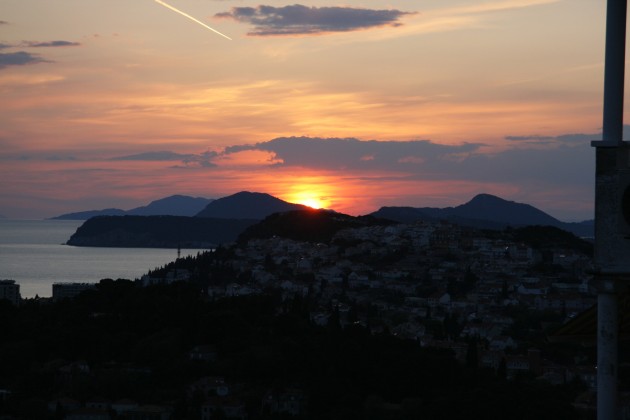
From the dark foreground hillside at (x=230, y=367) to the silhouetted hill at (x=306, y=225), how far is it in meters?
72.3

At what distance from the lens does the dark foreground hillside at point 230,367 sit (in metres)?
32.4

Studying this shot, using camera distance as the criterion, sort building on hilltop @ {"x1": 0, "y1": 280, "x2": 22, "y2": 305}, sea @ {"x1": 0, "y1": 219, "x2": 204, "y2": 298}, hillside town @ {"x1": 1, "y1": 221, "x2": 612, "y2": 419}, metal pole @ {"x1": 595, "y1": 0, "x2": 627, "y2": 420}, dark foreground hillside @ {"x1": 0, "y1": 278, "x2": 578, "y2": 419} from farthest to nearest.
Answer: sea @ {"x1": 0, "y1": 219, "x2": 204, "y2": 298} → building on hilltop @ {"x1": 0, "y1": 280, "x2": 22, "y2": 305} → hillside town @ {"x1": 1, "y1": 221, "x2": 612, "y2": 419} → dark foreground hillside @ {"x1": 0, "y1": 278, "x2": 578, "y2": 419} → metal pole @ {"x1": 595, "y1": 0, "x2": 627, "y2": 420}

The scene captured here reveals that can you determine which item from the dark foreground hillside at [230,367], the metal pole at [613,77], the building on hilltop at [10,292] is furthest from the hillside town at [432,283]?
the metal pole at [613,77]

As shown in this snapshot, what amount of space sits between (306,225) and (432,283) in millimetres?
30252

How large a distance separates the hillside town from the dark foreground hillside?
1506mm

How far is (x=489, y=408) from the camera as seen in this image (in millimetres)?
27594

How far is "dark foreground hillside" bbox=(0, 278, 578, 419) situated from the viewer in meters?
32.4

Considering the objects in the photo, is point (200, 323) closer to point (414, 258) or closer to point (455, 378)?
point (455, 378)

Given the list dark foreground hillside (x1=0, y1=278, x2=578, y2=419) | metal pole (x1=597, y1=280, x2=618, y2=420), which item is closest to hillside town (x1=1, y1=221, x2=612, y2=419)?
dark foreground hillside (x1=0, y1=278, x2=578, y2=419)

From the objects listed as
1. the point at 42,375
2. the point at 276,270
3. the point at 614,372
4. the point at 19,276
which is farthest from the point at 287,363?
the point at 19,276

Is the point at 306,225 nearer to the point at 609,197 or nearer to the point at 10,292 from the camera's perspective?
the point at 10,292

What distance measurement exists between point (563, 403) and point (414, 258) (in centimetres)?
7526

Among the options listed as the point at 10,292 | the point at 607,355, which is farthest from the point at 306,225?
the point at 607,355

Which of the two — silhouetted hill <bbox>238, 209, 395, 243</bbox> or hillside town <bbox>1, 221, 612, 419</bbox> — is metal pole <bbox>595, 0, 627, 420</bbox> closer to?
hillside town <bbox>1, 221, 612, 419</bbox>
